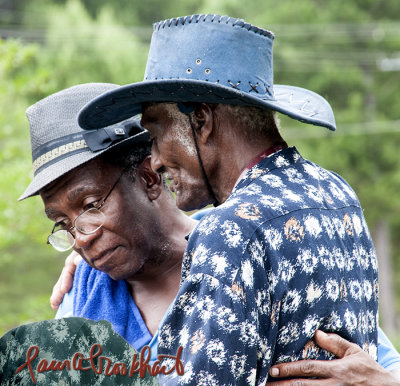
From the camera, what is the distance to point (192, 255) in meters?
1.83

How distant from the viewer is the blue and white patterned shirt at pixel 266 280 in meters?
1.70

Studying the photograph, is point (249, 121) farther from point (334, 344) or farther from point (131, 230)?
point (131, 230)

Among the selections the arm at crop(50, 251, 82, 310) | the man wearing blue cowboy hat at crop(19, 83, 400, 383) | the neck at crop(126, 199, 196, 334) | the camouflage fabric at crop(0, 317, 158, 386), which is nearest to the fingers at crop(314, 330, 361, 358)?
the camouflage fabric at crop(0, 317, 158, 386)

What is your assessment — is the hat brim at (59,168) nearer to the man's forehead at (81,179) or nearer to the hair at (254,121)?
the man's forehead at (81,179)

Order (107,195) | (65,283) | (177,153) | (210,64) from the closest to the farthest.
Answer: (210,64) < (177,153) < (107,195) < (65,283)

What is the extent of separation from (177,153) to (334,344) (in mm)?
773

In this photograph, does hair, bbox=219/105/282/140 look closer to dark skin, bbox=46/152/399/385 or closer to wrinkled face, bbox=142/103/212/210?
wrinkled face, bbox=142/103/212/210

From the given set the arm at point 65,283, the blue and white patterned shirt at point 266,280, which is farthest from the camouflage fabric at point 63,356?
the arm at point 65,283

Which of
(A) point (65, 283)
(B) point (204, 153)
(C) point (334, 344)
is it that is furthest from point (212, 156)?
(A) point (65, 283)

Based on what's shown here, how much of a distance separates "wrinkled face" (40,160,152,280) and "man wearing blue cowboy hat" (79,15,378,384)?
552 mm

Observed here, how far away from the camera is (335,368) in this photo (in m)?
1.93

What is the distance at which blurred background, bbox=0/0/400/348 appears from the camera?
1438 cm

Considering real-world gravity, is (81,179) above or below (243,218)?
above

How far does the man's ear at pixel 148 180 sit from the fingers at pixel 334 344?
4.19 ft
